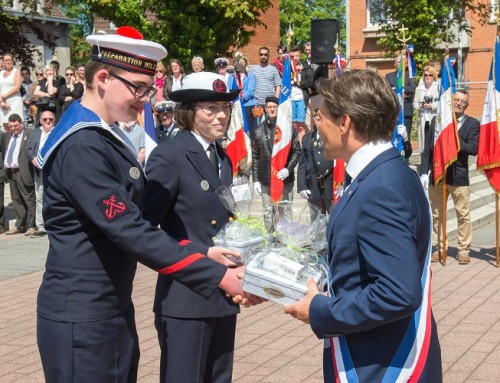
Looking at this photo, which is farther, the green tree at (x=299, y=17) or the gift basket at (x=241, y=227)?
the green tree at (x=299, y=17)

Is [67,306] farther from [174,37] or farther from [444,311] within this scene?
[174,37]

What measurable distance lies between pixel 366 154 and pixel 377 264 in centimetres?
43

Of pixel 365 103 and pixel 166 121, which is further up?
pixel 365 103

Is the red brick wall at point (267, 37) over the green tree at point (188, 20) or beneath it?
beneath

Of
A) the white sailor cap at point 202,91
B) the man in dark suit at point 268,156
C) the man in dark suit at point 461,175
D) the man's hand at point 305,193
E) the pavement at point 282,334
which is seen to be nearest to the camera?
the white sailor cap at point 202,91

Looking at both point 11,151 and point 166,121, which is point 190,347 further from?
point 11,151

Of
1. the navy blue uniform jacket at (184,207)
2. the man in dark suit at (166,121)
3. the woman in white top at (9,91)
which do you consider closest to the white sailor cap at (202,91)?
the navy blue uniform jacket at (184,207)

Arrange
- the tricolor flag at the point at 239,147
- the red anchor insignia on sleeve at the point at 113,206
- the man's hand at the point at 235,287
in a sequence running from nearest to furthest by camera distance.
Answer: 1. the red anchor insignia on sleeve at the point at 113,206
2. the man's hand at the point at 235,287
3. the tricolor flag at the point at 239,147

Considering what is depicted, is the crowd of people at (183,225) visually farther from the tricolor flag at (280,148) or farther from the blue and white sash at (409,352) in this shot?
the tricolor flag at (280,148)

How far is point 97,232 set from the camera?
11.1 ft

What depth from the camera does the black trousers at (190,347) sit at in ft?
13.3

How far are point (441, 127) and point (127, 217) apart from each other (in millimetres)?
8417

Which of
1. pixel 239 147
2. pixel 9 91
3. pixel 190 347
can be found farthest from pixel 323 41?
pixel 190 347

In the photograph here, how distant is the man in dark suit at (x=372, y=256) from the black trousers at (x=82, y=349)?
842mm
